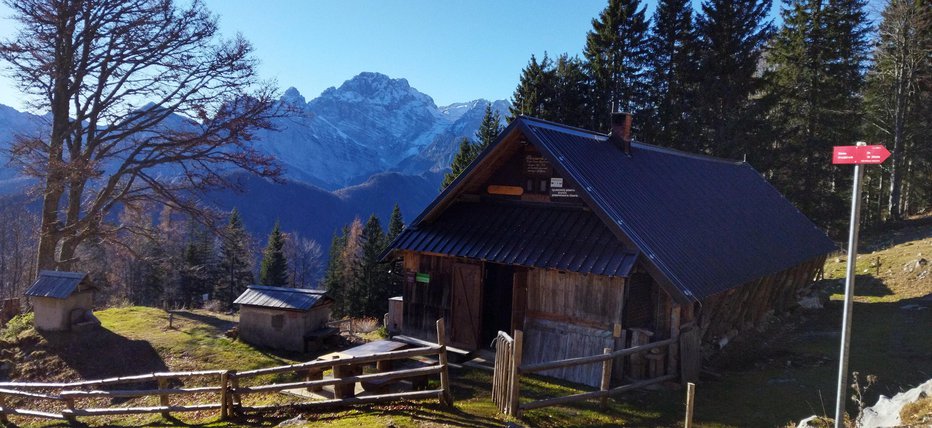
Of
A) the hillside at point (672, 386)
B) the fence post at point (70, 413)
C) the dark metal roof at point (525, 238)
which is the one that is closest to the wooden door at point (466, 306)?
the dark metal roof at point (525, 238)

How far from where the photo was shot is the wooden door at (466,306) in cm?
1535

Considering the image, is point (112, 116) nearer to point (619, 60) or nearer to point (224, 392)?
point (224, 392)

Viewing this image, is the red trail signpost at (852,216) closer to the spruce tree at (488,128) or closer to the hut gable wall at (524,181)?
the hut gable wall at (524,181)

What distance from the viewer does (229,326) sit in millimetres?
20656

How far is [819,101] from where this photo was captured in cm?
3788

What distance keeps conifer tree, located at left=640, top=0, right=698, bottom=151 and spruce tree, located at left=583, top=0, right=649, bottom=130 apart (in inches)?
33.9

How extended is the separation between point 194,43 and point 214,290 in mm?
34985

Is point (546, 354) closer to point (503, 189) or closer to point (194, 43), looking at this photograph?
point (503, 189)

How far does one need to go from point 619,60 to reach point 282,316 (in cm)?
3147

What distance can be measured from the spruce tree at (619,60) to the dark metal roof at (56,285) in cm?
3113

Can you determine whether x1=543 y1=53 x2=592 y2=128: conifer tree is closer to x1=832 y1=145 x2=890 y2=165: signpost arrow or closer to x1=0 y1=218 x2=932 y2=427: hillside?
x1=0 y1=218 x2=932 y2=427: hillside

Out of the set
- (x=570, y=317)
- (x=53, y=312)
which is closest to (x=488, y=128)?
(x=53, y=312)

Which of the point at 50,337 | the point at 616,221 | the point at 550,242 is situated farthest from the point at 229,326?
the point at 616,221

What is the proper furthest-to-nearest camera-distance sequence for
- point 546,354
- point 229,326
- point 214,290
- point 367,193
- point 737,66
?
point 367,193
point 214,290
point 737,66
point 229,326
point 546,354
